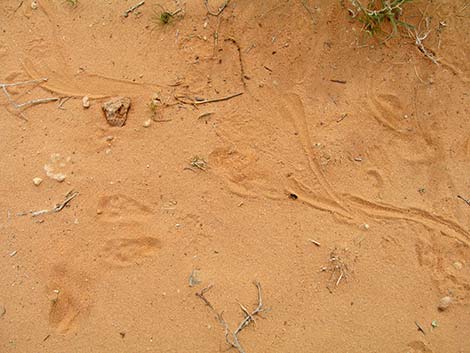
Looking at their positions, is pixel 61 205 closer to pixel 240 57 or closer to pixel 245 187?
pixel 245 187

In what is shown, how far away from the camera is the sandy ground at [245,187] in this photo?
2.77 m

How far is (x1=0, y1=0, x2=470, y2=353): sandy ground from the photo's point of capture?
2.77 m

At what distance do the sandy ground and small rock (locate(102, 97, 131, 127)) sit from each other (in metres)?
0.06

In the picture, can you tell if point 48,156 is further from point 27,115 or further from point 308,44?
point 308,44

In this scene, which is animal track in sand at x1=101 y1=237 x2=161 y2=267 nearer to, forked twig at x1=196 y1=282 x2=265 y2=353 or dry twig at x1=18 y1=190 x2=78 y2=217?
dry twig at x1=18 y1=190 x2=78 y2=217

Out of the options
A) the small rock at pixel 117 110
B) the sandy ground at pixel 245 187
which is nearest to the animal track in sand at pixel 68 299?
the sandy ground at pixel 245 187

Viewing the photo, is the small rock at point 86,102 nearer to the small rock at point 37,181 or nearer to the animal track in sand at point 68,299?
the small rock at point 37,181

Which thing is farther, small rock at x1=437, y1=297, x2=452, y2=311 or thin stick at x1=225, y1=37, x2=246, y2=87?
thin stick at x1=225, y1=37, x2=246, y2=87

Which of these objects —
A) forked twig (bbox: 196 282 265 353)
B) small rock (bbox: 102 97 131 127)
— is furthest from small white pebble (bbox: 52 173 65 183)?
forked twig (bbox: 196 282 265 353)

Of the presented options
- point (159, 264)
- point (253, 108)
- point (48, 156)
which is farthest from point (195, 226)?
point (48, 156)

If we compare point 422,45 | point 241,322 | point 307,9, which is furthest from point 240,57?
point 241,322

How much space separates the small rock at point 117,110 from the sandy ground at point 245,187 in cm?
6

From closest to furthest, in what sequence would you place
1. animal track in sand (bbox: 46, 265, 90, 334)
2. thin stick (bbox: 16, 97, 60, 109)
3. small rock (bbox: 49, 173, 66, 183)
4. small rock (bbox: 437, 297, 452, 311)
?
small rock (bbox: 437, 297, 452, 311) → animal track in sand (bbox: 46, 265, 90, 334) → small rock (bbox: 49, 173, 66, 183) → thin stick (bbox: 16, 97, 60, 109)

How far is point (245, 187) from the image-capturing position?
289cm
